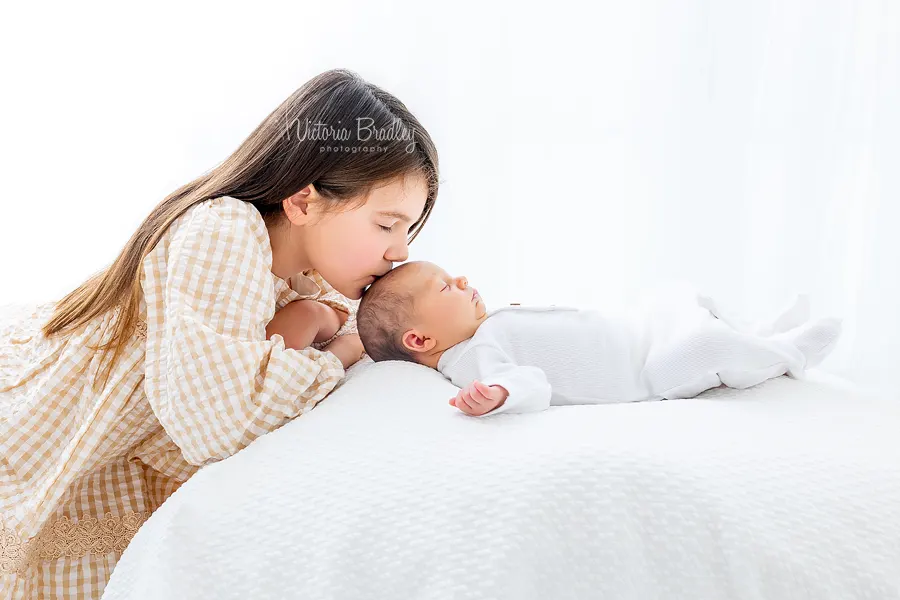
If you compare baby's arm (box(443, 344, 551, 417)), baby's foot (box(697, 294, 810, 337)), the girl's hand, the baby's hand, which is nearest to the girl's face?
the girl's hand

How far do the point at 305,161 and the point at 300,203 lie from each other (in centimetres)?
7

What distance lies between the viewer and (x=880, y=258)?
2.32 meters

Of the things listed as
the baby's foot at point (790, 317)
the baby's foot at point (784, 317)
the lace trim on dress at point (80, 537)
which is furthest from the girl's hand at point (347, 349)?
the baby's foot at point (790, 317)

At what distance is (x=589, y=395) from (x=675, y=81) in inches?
67.7

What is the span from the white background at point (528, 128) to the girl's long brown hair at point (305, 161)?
1308 millimetres

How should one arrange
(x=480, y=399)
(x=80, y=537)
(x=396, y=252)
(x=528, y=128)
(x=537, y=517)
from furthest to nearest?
(x=528, y=128)
(x=396, y=252)
(x=80, y=537)
(x=480, y=399)
(x=537, y=517)

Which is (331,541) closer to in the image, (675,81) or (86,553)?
(86,553)

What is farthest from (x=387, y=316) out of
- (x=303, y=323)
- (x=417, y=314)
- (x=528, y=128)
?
(x=528, y=128)

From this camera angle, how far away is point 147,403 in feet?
3.76

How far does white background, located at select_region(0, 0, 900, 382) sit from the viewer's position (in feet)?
8.04

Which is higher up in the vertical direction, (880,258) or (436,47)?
(436,47)

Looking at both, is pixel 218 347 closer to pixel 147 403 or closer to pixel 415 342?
pixel 147 403

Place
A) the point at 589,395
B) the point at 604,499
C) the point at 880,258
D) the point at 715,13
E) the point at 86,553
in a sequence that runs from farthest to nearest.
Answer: the point at 715,13 → the point at 880,258 → the point at 589,395 → the point at 86,553 → the point at 604,499

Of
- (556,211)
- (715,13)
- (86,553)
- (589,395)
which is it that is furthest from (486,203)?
(86,553)
